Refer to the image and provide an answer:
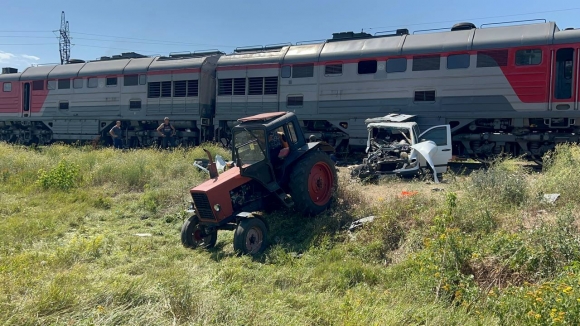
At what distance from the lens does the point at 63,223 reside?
8.59 meters

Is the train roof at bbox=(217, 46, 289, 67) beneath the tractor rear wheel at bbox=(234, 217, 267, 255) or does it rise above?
above

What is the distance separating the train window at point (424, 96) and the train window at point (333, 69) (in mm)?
2690

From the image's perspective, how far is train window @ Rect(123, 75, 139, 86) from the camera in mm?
20344

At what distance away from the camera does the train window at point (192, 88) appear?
18.8 meters

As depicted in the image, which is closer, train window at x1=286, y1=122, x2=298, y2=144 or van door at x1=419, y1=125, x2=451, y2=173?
train window at x1=286, y1=122, x2=298, y2=144

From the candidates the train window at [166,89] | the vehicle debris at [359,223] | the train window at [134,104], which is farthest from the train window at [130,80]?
the vehicle debris at [359,223]

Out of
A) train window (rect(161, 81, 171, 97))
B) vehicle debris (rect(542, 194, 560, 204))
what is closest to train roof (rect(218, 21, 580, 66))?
train window (rect(161, 81, 171, 97))

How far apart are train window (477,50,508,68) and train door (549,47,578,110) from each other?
48.1 inches

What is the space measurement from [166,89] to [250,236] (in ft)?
45.5

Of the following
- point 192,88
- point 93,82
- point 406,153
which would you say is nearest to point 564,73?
point 406,153

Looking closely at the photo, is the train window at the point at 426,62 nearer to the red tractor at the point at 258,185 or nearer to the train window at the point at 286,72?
the train window at the point at 286,72

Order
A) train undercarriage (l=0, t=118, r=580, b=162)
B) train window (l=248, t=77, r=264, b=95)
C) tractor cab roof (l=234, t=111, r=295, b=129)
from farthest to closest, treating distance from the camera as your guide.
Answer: train window (l=248, t=77, r=264, b=95), train undercarriage (l=0, t=118, r=580, b=162), tractor cab roof (l=234, t=111, r=295, b=129)

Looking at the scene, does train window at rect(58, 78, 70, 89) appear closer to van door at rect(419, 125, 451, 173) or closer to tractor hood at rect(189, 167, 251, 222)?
van door at rect(419, 125, 451, 173)

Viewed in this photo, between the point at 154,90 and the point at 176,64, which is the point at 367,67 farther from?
the point at 154,90
